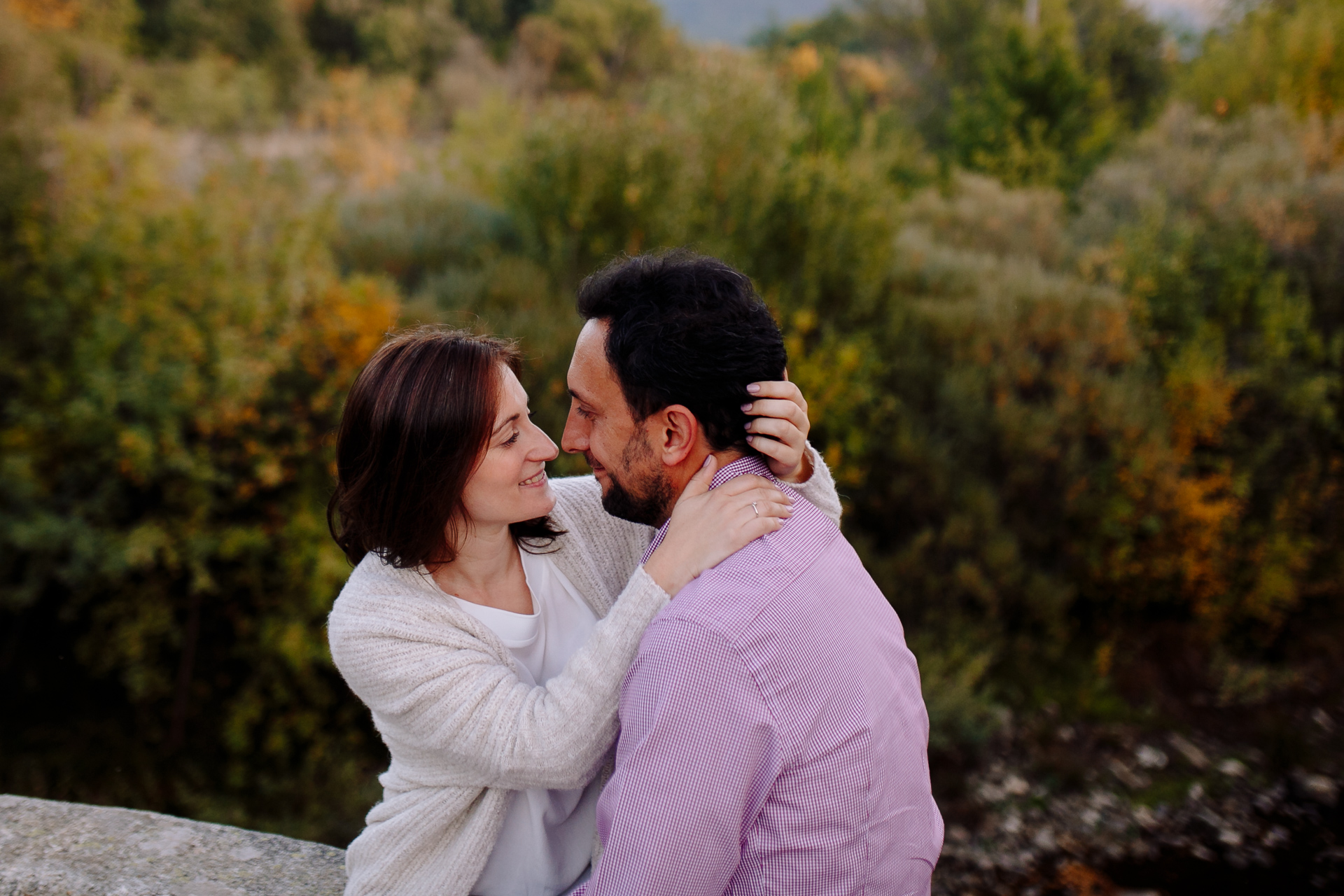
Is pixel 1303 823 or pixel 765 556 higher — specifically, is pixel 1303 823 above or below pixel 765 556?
below

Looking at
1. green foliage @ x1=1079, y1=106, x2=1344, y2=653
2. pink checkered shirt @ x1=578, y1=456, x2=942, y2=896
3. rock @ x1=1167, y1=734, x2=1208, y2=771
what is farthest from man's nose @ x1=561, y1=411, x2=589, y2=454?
green foliage @ x1=1079, y1=106, x2=1344, y2=653

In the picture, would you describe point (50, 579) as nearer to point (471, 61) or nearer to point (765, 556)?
point (765, 556)

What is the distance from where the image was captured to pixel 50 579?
5.94m

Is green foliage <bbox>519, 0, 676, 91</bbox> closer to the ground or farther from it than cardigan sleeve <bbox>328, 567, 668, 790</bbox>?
farther from it

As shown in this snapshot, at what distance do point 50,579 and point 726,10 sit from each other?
54.0 meters

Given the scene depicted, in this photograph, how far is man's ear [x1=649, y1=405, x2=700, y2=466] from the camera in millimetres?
1833

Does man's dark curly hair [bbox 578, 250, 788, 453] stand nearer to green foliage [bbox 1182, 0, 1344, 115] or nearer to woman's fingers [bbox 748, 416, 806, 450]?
woman's fingers [bbox 748, 416, 806, 450]

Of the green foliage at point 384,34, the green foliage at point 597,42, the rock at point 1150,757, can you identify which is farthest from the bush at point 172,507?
the green foliage at point 597,42

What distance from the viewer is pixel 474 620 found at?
1833 millimetres

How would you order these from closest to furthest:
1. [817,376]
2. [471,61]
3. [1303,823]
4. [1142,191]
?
[1303,823] → [817,376] → [1142,191] → [471,61]

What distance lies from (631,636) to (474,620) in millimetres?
388

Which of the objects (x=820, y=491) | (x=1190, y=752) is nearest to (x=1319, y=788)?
(x=1190, y=752)

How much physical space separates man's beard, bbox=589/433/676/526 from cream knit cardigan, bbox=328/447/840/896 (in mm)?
237

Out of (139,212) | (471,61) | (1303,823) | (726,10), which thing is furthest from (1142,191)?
(726,10)
